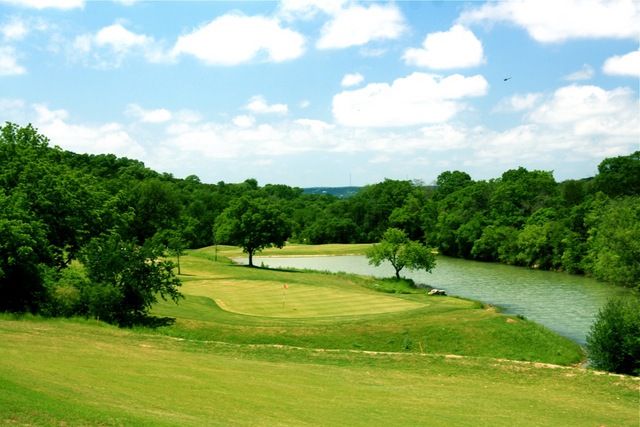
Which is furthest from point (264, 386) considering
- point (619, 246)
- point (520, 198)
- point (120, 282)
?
point (520, 198)

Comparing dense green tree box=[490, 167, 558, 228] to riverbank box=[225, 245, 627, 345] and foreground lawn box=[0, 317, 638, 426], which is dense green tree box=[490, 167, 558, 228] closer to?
riverbank box=[225, 245, 627, 345]

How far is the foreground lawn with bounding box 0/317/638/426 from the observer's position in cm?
1396

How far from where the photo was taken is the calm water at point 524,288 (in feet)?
141

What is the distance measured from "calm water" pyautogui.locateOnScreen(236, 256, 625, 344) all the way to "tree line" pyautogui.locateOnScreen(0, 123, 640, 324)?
12.8 feet

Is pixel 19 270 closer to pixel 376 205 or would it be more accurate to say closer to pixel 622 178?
pixel 622 178

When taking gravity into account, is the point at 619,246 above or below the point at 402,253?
above

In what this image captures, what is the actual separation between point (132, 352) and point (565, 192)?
3727 inches

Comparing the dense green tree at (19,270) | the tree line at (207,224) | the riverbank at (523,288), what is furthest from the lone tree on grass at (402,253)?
the dense green tree at (19,270)

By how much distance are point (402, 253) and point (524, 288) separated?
13.0 metres

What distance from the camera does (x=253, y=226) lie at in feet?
251

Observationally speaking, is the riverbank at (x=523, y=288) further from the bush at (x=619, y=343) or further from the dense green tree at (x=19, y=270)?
the dense green tree at (x=19, y=270)

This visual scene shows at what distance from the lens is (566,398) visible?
2133cm

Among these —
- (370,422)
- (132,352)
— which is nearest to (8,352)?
(132,352)

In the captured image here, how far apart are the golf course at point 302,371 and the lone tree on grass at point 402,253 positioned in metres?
19.1
